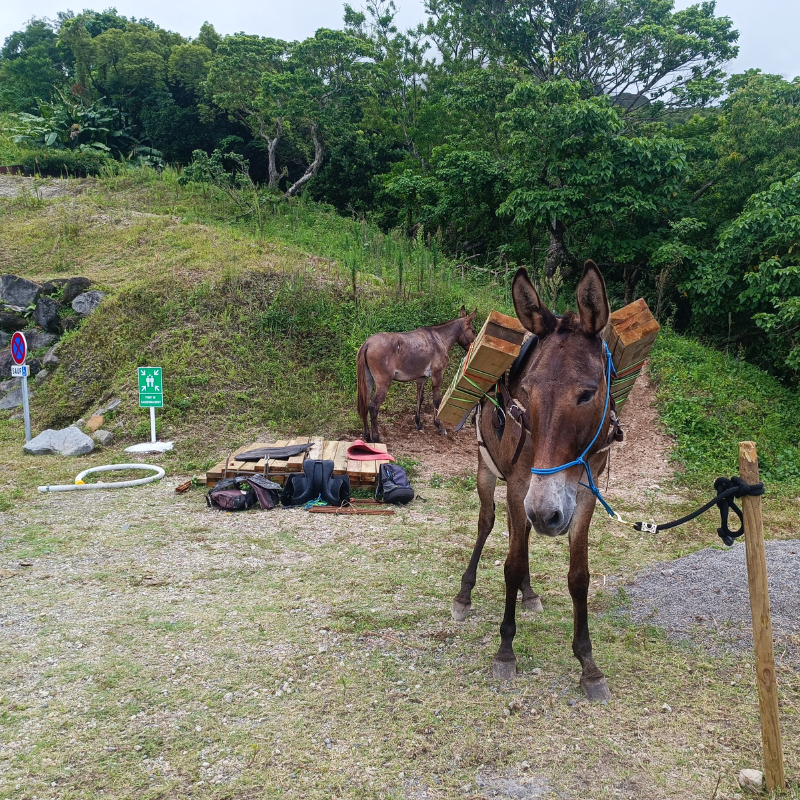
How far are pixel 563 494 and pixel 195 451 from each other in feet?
23.9

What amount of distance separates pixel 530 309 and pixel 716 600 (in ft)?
9.07

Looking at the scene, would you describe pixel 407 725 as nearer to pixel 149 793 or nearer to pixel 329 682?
pixel 329 682

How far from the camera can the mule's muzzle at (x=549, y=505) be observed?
93.7 inches

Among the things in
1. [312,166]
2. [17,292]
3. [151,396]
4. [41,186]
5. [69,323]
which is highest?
[312,166]

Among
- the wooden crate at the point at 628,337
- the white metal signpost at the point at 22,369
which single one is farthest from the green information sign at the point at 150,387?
the wooden crate at the point at 628,337

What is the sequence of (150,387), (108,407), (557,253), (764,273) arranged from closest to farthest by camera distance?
(150,387) < (108,407) < (764,273) < (557,253)

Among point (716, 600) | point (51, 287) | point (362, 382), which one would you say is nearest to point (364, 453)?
point (362, 382)

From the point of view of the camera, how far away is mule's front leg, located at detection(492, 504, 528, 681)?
3176mm

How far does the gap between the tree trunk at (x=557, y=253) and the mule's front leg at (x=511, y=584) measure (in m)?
12.1

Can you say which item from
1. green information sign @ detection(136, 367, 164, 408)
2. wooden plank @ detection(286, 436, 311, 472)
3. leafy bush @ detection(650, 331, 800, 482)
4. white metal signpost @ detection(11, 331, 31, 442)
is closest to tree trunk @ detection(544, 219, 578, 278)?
leafy bush @ detection(650, 331, 800, 482)

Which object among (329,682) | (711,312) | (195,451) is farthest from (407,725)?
(711,312)

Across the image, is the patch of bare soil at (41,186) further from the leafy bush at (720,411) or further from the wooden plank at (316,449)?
the leafy bush at (720,411)

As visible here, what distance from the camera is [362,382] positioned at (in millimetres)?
9008

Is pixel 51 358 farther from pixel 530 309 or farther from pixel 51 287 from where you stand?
pixel 530 309
